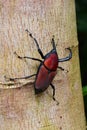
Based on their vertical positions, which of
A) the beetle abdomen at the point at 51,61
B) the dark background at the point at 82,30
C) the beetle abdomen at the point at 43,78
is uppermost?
the beetle abdomen at the point at 51,61

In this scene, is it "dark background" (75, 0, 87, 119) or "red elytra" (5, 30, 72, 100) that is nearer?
"red elytra" (5, 30, 72, 100)

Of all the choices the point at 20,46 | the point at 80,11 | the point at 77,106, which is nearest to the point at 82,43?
the point at 80,11

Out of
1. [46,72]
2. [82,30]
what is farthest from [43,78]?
[82,30]

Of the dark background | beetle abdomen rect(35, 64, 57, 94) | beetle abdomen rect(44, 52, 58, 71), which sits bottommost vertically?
the dark background

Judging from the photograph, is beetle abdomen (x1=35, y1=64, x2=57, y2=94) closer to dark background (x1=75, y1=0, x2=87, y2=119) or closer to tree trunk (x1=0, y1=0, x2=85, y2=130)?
tree trunk (x1=0, y1=0, x2=85, y2=130)

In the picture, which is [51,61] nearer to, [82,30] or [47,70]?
[47,70]

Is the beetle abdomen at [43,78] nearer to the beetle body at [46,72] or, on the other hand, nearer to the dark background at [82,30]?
the beetle body at [46,72]

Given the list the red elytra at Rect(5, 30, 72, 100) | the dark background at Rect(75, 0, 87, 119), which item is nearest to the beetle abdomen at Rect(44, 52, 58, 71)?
the red elytra at Rect(5, 30, 72, 100)

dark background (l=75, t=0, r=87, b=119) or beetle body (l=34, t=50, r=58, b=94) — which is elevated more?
beetle body (l=34, t=50, r=58, b=94)

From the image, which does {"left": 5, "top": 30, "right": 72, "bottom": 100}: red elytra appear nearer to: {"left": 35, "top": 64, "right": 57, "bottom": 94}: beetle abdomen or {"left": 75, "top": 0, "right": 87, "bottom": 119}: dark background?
{"left": 35, "top": 64, "right": 57, "bottom": 94}: beetle abdomen

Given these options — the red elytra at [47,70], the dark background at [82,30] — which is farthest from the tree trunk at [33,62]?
the dark background at [82,30]
